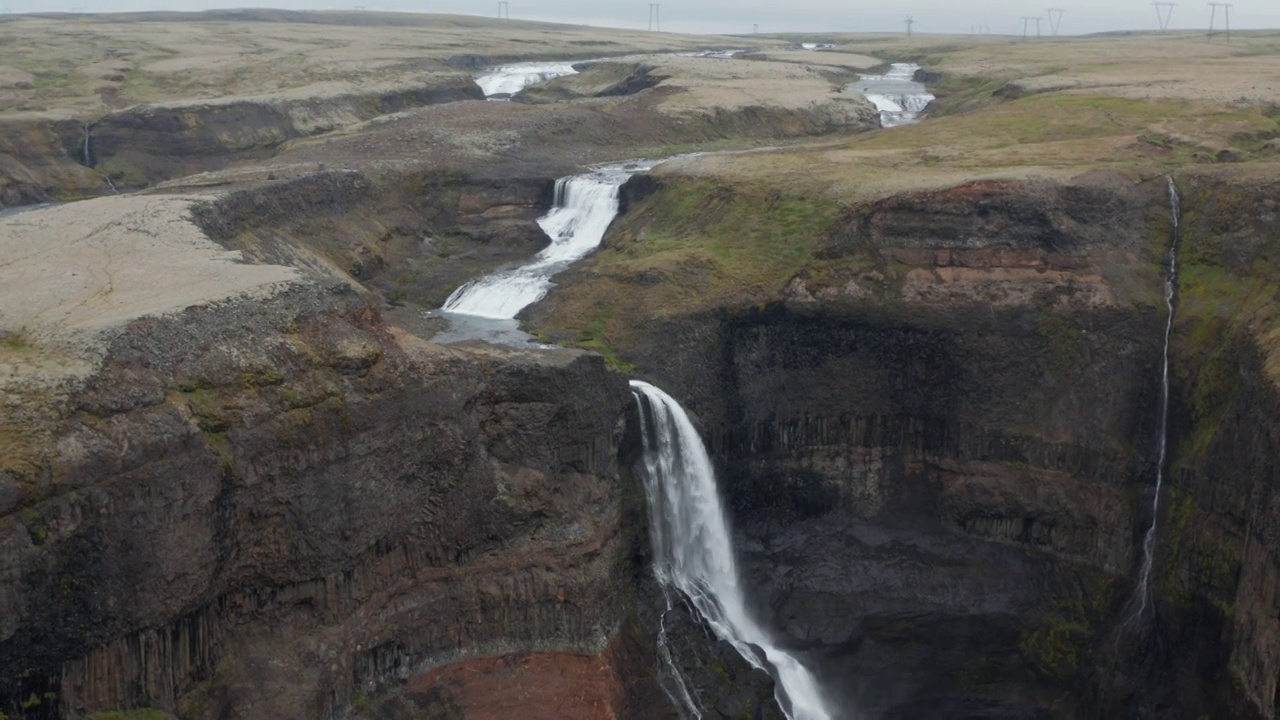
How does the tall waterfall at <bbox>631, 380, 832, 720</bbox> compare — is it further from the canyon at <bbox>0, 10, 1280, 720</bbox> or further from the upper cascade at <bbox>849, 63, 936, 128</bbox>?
the upper cascade at <bbox>849, 63, 936, 128</bbox>

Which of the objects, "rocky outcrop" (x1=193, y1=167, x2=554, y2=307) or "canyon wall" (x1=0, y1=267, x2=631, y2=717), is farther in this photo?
"rocky outcrop" (x1=193, y1=167, x2=554, y2=307)

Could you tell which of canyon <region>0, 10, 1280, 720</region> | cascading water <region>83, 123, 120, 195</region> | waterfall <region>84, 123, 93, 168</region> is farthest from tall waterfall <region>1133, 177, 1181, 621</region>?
waterfall <region>84, 123, 93, 168</region>

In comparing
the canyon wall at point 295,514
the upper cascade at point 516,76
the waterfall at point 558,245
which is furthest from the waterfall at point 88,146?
the canyon wall at point 295,514

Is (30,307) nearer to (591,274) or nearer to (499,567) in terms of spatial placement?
(499,567)

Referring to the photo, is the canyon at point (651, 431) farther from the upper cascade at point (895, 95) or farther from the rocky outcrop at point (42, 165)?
the upper cascade at point (895, 95)

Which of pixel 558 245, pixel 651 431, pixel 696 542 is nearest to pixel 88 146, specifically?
pixel 558 245
